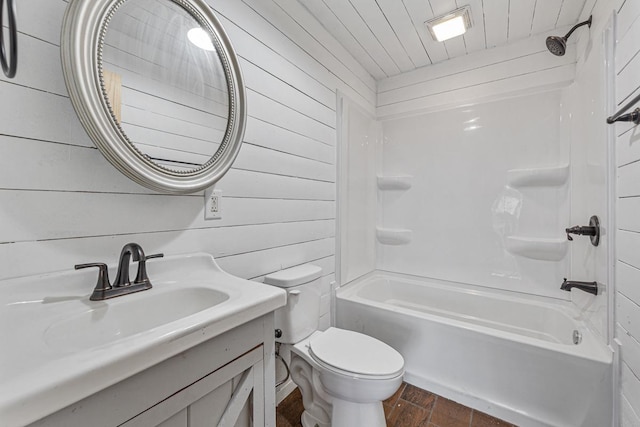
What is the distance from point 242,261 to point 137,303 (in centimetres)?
56

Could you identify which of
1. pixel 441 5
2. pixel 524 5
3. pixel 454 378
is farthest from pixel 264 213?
pixel 524 5

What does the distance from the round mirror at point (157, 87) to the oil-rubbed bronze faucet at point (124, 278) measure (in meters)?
0.25

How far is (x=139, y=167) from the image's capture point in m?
0.94

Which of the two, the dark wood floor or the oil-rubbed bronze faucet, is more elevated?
the oil-rubbed bronze faucet

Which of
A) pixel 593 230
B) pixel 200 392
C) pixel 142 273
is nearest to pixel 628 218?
pixel 593 230

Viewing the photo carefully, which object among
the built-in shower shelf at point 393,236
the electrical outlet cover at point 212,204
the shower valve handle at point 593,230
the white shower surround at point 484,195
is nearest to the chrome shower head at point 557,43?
the white shower surround at point 484,195

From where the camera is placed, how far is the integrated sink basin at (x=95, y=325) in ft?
1.40

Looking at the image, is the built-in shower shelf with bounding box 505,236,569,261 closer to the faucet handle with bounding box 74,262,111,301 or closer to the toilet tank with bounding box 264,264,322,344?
the toilet tank with bounding box 264,264,322,344

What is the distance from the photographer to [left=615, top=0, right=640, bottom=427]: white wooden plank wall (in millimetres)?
1106

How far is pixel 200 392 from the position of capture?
674mm

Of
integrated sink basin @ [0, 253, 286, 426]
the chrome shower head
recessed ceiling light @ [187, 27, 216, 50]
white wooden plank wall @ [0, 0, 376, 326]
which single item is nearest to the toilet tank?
white wooden plank wall @ [0, 0, 376, 326]

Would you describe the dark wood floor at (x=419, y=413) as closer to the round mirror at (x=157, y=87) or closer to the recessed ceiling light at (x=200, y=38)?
the round mirror at (x=157, y=87)

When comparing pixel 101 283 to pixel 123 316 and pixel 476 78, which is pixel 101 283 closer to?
pixel 123 316

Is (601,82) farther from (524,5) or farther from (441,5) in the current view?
(441,5)
